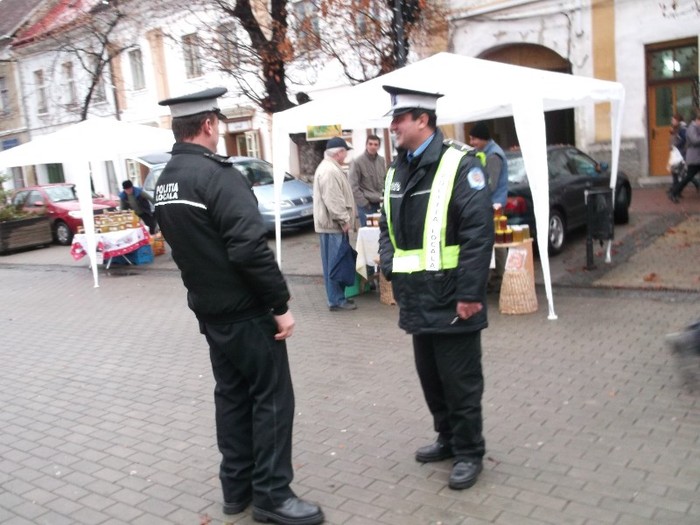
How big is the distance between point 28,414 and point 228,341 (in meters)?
3.01

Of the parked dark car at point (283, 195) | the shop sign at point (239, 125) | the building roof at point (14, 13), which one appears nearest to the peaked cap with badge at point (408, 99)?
the parked dark car at point (283, 195)

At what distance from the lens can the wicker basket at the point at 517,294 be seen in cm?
721

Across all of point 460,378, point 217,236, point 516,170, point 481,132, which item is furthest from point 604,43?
point 217,236

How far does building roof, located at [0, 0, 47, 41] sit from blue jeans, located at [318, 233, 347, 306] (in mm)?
29157

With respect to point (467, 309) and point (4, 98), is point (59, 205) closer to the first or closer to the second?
point (467, 309)

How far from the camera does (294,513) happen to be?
344cm

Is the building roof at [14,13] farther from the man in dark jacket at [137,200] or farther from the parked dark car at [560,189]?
the parked dark car at [560,189]

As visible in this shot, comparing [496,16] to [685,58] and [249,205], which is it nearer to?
[685,58]

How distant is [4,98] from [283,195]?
90.2 ft

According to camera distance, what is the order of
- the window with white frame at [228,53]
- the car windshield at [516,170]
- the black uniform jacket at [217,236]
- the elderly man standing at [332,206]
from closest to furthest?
the black uniform jacket at [217,236] → the elderly man standing at [332,206] → the car windshield at [516,170] → the window with white frame at [228,53]

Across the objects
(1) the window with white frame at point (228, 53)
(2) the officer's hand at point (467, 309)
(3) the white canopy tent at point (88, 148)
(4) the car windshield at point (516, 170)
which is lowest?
(2) the officer's hand at point (467, 309)

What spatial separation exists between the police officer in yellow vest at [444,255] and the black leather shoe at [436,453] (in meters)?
0.22

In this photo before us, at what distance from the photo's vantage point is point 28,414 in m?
5.52

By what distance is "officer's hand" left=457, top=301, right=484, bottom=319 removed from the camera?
3.46 meters
